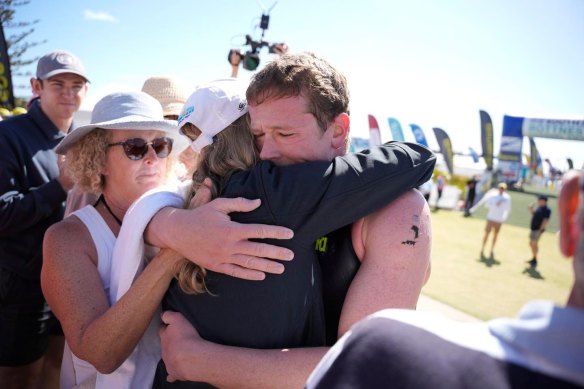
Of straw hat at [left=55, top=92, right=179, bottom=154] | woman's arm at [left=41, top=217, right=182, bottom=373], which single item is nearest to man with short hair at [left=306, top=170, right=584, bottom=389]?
A: woman's arm at [left=41, top=217, right=182, bottom=373]

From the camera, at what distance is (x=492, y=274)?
377 inches

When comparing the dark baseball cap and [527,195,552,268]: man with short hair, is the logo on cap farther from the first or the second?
[527,195,552,268]: man with short hair

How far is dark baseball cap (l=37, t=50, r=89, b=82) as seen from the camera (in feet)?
10.8

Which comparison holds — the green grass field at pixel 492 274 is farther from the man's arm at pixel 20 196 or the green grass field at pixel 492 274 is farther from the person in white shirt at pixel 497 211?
the man's arm at pixel 20 196

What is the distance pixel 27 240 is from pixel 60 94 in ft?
4.10

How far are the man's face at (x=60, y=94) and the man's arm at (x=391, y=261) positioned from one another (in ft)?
9.86

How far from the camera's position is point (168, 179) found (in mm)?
2426

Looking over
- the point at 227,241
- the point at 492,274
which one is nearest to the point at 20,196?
the point at 227,241

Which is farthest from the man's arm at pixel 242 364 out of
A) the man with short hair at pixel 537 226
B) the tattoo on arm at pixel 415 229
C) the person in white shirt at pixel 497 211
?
the person in white shirt at pixel 497 211

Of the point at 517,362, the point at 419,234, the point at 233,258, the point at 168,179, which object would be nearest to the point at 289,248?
the point at 233,258

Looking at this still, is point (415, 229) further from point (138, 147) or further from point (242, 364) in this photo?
point (138, 147)

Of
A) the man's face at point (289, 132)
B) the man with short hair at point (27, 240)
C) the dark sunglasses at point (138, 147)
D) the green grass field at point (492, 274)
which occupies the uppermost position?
the man's face at point (289, 132)

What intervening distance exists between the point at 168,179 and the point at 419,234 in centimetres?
173

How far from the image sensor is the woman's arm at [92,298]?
139cm
